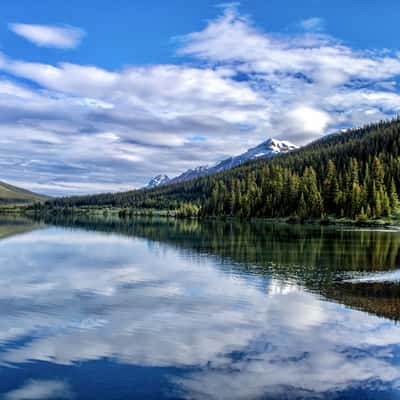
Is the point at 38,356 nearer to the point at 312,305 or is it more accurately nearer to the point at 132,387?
the point at 132,387

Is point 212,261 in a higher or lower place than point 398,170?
Answer: lower

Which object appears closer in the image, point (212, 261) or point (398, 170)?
point (212, 261)

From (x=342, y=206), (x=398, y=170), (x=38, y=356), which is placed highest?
(x=398, y=170)

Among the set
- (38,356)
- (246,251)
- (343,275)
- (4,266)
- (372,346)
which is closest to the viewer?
(38,356)

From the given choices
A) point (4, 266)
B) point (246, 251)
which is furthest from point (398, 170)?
point (4, 266)

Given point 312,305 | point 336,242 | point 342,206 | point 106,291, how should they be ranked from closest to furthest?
point 312,305, point 106,291, point 336,242, point 342,206

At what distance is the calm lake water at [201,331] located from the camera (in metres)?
18.9

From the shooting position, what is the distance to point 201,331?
27.0 meters

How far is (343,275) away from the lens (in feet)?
153

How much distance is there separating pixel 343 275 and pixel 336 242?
131 feet

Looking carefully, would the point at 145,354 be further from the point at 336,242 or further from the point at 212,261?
the point at 336,242

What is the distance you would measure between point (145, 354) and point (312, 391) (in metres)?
→ 8.48

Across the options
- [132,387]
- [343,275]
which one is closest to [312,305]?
[343,275]

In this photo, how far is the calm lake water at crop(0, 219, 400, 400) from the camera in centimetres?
1891
